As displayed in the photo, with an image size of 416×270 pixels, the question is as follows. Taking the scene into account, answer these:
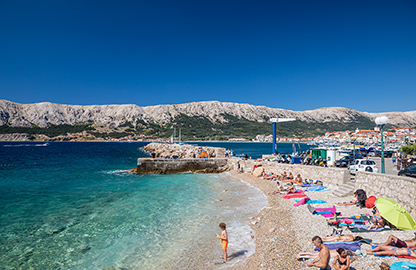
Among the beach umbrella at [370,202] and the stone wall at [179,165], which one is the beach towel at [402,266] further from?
the stone wall at [179,165]

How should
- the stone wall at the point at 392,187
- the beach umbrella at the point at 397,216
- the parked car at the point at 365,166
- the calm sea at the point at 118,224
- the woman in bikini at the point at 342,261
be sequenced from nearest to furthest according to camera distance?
the woman in bikini at the point at 342,261, the beach umbrella at the point at 397,216, the calm sea at the point at 118,224, the stone wall at the point at 392,187, the parked car at the point at 365,166

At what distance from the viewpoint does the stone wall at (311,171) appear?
14789 mm

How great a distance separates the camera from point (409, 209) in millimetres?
8305

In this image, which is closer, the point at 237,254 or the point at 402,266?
the point at 402,266

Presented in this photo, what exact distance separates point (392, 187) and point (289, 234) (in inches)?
205

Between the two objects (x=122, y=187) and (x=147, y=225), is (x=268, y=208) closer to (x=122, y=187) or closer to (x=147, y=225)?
(x=147, y=225)

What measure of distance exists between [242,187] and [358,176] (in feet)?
28.6

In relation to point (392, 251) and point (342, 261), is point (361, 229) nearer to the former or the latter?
point (392, 251)

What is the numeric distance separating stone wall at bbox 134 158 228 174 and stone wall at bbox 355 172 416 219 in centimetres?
1855

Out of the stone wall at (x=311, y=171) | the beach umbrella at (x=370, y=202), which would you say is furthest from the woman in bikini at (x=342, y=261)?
the stone wall at (x=311, y=171)

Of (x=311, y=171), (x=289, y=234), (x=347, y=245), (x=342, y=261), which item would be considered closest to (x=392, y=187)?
(x=347, y=245)

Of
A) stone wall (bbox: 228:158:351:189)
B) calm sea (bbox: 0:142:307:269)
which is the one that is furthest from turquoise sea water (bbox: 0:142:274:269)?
stone wall (bbox: 228:158:351:189)

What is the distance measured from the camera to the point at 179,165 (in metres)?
28.7

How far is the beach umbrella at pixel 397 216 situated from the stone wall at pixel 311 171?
7.51 meters
